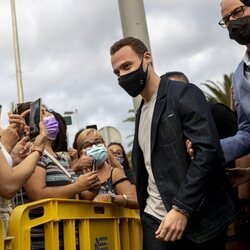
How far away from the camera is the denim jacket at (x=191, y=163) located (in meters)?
2.52

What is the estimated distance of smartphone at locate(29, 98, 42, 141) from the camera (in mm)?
3111

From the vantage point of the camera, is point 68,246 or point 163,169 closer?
point 163,169

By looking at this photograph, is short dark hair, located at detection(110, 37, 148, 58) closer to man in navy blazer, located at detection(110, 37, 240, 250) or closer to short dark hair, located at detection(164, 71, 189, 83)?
man in navy blazer, located at detection(110, 37, 240, 250)

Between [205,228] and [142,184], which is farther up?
[142,184]

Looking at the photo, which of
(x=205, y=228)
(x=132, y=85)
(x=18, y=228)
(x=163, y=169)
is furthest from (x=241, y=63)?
(x=18, y=228)

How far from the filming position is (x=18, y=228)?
2.67 meters

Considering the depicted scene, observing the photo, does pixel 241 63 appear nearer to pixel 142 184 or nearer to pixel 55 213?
pixel 142 184

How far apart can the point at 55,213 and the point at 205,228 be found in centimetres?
94

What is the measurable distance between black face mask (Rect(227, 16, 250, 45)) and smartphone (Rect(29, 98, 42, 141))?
1.32 metres

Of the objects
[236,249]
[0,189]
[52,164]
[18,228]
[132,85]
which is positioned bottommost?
[236,249]

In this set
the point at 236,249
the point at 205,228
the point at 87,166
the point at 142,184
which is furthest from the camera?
the point at 87,166

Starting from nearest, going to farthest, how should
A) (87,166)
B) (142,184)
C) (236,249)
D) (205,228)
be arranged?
(205,228)
(142,184)
(236,249)
(87,166)

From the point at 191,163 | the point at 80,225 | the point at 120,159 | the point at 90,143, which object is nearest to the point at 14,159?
the point at 80,225

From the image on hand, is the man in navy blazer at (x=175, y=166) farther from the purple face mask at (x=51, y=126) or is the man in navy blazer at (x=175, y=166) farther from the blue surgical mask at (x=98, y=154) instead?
the blue surgical mask at (x=98, y=154)
